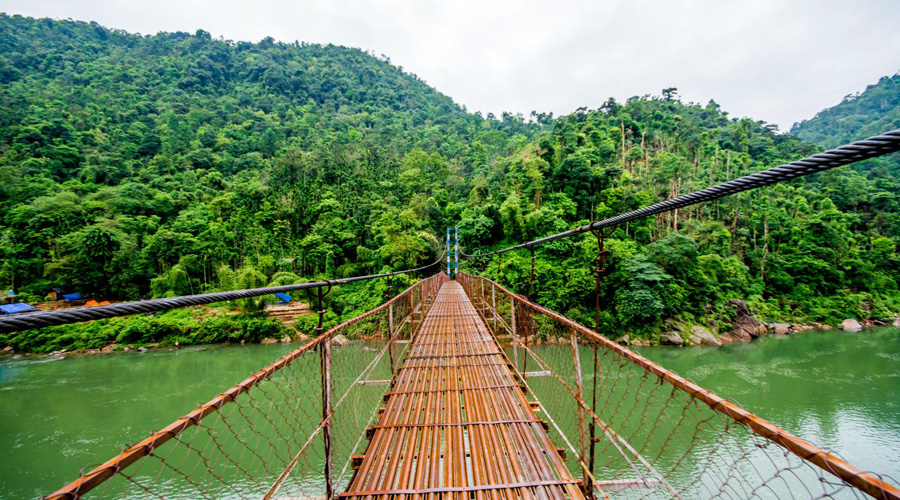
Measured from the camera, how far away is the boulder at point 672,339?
386 inches

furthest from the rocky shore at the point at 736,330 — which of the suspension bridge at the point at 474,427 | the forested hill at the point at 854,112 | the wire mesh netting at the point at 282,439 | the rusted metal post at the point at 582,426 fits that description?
the forested hill at the point at 854,112

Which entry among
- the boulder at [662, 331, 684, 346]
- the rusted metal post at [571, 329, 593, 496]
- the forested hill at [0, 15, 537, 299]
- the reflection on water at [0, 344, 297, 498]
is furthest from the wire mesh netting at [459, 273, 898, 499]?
the forested hill at [0, 15, 537, 299]

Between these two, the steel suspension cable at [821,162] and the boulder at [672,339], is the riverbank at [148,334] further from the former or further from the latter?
the steel suspension cable at [821,162]

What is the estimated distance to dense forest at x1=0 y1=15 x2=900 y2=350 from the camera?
11.4 metres

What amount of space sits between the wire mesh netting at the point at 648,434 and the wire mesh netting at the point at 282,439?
92 centimetres

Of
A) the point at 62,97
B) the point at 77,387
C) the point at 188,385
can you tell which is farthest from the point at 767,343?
the point at 62,97

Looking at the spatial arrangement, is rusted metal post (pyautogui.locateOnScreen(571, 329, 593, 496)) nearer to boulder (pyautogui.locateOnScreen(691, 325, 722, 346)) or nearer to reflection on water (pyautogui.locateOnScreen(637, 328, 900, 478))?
reflection on water (pyautogui.locateOnScreen(637, 328, 900, 478))

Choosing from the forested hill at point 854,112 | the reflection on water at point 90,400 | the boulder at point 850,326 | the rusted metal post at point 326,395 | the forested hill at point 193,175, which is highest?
the forested hill at point 854,112

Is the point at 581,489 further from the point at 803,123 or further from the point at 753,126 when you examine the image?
the point at 803,123

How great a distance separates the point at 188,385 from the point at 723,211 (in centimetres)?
2028

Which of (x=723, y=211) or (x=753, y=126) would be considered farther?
(x=753, y=126)

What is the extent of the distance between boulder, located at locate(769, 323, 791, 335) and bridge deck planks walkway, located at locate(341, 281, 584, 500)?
13814 mm

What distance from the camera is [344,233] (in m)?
14.7

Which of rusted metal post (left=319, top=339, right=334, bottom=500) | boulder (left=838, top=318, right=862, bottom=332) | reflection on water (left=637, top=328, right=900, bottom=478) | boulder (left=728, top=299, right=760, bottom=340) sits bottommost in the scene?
reflection on water (left=637, top=328, right=900, bottom=478)
